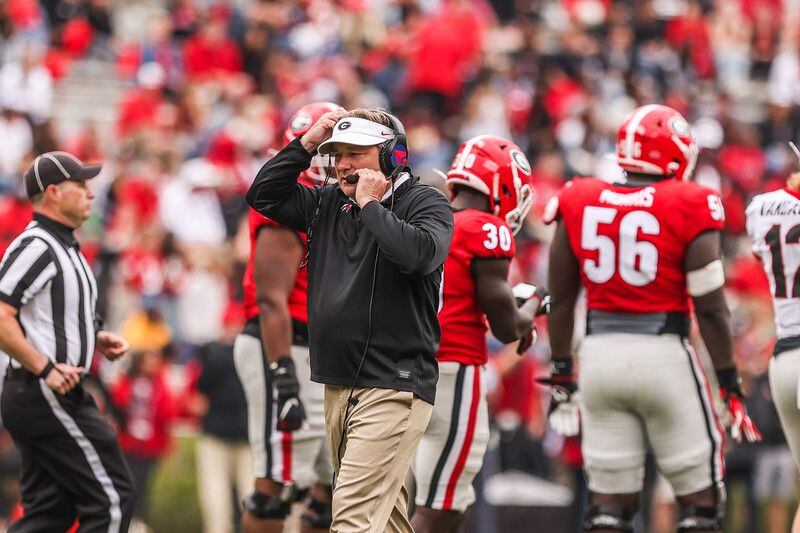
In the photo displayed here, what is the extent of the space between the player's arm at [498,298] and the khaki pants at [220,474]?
576 cm

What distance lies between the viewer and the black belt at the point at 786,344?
23.6ft

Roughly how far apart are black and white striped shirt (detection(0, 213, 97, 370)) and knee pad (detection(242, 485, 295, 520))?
1.15 m

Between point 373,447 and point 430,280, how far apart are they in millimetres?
754

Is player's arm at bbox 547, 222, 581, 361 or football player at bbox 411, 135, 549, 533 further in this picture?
player's arm at bbox 547, 222, 581, 361

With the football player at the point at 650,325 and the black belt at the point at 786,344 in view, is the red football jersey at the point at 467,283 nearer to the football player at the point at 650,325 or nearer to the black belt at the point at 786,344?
the football player at the point at 650,325

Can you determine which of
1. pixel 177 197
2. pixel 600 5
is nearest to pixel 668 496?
pixel 177 197

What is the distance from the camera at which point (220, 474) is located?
12.2m

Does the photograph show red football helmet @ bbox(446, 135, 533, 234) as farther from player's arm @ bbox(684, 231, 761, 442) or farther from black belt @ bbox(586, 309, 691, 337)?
player's arm @ bbox(684, 231, 761, 442)

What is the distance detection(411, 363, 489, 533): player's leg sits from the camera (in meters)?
7.00

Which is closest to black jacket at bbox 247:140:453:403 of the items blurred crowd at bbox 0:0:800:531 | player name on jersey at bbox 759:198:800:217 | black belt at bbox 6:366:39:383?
black belt at bbox 6:366:39:383

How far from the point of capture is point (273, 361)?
7.09 metres

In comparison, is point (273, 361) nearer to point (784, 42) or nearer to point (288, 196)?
point (288, 196)

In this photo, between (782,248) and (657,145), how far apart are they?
0.83 m

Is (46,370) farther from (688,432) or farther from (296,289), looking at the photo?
(688,432)
